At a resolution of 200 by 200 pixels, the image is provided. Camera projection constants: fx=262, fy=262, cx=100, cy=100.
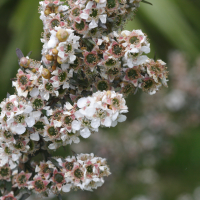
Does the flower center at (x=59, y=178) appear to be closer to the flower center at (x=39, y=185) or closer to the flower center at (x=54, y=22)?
the flower center at (x=39, y=185)

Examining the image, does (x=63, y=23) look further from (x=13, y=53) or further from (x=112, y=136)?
(x=112, y=136)

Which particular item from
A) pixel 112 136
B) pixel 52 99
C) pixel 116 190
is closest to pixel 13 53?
pixel 112 136

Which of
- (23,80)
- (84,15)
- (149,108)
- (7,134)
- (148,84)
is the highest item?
(84,15)

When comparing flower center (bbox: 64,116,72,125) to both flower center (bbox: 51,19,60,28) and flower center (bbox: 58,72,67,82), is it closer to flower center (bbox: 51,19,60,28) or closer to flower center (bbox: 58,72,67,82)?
flower center (bbox: 58,72,67,82)

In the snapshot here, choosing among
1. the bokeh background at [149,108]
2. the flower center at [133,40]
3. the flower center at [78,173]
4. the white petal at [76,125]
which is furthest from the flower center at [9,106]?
the bokeh background at [149,108]

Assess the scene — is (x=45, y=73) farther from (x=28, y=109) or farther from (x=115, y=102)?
(x=115, y=102)

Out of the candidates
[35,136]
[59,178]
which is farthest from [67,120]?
[59,178]
